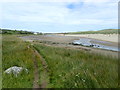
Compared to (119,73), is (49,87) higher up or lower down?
lower down

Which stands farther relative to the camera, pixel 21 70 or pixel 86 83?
pixel 21 70

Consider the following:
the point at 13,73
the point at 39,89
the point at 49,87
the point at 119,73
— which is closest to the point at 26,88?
the point at 39,89

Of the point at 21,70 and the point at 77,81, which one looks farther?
the point at 21,70

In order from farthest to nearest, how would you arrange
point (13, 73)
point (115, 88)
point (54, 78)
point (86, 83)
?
point (13, 73) < point (54, 78) < point (86, 83) < point (115, 88)

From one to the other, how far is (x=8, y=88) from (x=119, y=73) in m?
5.04

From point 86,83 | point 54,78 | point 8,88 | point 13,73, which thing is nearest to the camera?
point 86,83

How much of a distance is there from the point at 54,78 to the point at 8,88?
2262mm

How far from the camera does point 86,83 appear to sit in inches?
234

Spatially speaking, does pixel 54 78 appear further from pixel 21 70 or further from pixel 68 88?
pixel 21 70

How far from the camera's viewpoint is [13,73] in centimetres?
815

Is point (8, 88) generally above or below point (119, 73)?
below

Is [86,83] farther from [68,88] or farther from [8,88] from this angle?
[8,88]

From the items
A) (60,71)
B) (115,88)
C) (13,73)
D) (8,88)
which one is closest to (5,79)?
(13,73)

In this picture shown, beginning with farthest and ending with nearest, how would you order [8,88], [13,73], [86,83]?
[13,73]
[8,88]
[86,83]
